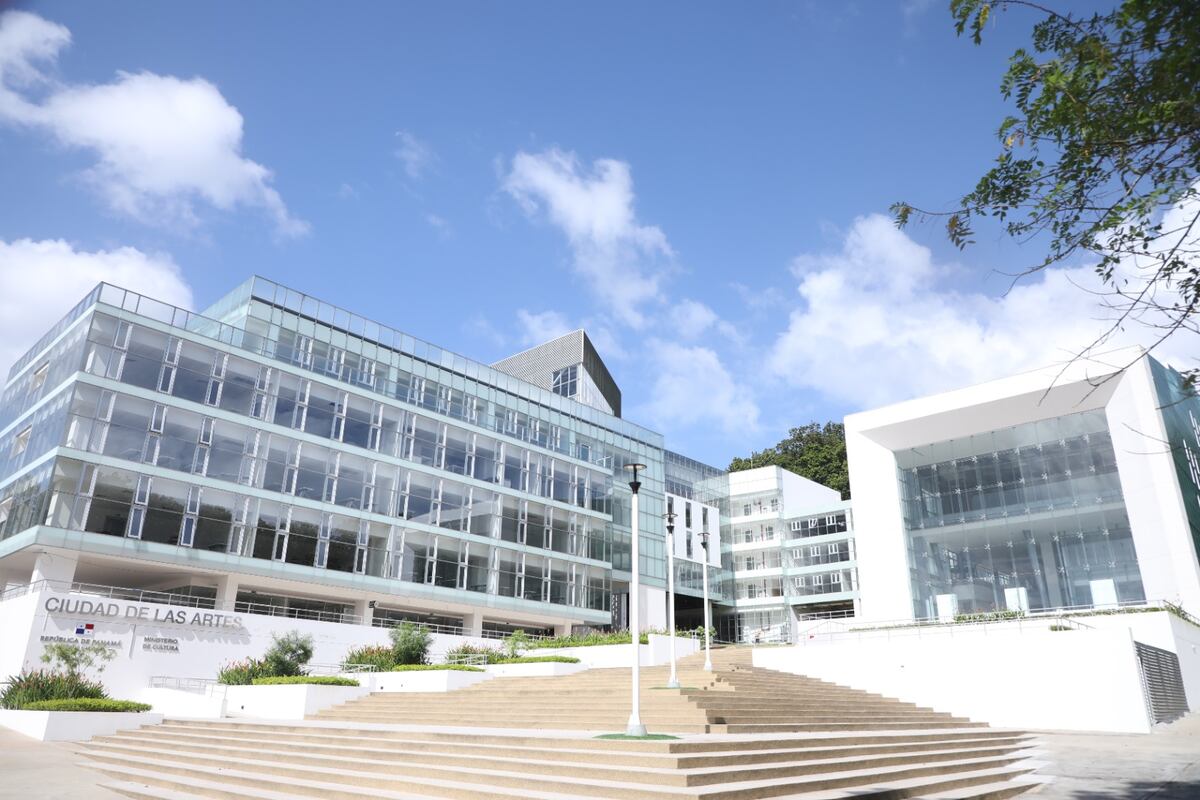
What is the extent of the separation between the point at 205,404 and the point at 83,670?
11.7 meters

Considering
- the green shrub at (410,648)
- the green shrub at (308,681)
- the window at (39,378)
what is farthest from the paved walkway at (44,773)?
the window at (39,378)

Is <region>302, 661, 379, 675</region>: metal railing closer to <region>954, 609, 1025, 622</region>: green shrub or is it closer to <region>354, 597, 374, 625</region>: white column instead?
<region>354, 597, 374, 625</region>: white column

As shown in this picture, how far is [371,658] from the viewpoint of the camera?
32.1 meters

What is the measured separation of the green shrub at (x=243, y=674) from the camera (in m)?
27.0

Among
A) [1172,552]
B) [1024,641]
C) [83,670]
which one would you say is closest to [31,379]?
[83,670]

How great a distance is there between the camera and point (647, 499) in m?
55.1

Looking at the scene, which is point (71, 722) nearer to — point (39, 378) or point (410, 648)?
point (410, 648)

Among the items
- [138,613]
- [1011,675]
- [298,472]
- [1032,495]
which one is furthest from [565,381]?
[1011,675]

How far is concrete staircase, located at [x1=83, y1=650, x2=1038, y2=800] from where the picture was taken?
1062 cm

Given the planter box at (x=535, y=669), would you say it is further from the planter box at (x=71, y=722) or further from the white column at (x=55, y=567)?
the white column at (x=55, y=567)

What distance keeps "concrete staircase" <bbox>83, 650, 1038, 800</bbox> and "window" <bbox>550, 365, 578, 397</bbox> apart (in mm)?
40507

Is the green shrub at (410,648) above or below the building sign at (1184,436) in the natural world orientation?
below

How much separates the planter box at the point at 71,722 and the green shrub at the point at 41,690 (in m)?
0.81

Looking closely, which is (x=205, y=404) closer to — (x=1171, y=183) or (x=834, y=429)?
(x=1171, y=183)
